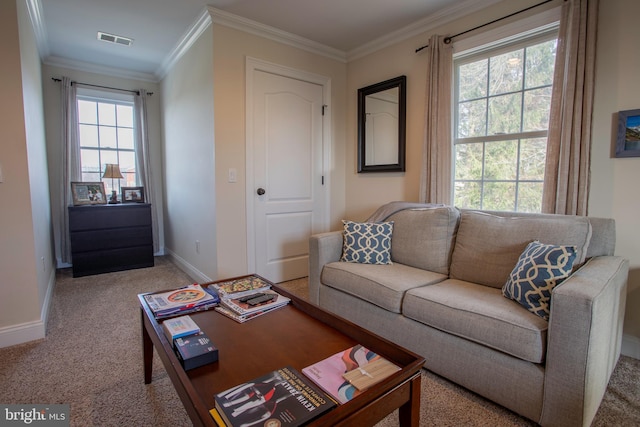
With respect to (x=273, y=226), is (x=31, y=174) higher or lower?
higher

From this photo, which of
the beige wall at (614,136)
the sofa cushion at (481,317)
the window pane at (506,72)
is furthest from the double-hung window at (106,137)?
the beige wall at (614,136)

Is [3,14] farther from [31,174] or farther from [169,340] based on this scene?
[169,340]

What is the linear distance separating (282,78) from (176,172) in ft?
5.82

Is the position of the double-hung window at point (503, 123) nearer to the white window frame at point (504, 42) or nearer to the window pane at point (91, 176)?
the white window frame at point (504, 42)

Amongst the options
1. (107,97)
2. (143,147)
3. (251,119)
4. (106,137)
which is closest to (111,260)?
(143,147)

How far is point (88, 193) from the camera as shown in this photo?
3934 mm

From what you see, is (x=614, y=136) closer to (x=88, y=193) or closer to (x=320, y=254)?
(x=320, y=254)

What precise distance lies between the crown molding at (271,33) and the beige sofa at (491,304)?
1.98 metres

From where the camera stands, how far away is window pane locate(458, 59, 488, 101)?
8.55ft

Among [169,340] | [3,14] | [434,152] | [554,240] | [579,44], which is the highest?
[3,14]

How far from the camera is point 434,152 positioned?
2.79 m

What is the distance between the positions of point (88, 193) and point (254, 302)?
137 inches

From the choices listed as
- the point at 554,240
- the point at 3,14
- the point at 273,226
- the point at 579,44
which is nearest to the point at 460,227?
the point at 554,240

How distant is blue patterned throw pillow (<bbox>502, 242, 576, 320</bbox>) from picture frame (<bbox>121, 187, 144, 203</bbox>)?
14.1 feet
